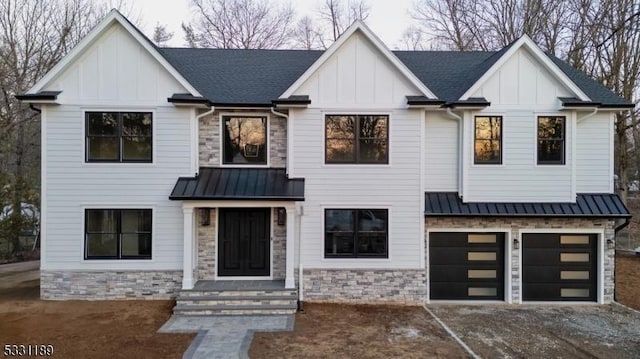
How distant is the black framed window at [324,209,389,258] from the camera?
10148 mm

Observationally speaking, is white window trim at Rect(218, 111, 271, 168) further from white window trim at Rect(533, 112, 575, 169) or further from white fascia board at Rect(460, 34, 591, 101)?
white window trim at Rect(533, 112, 575, 169)

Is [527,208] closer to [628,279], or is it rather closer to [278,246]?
[628,279]

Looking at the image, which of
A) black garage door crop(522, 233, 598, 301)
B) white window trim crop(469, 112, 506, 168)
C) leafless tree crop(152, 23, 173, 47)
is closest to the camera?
white window trim crop(469, 112, 506, 168)

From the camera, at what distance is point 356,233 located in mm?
10164

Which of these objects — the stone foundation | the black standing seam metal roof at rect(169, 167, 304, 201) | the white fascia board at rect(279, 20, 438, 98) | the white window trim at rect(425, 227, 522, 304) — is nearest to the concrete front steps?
the stone foundation

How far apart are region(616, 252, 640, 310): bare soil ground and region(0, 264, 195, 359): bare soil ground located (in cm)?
1187

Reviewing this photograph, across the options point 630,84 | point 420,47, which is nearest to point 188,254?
point 630,84

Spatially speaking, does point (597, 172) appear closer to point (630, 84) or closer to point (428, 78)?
point (428, 78)

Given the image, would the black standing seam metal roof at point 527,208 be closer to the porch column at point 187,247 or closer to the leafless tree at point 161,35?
the porch column at point 187,247

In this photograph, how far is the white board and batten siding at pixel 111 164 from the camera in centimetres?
984

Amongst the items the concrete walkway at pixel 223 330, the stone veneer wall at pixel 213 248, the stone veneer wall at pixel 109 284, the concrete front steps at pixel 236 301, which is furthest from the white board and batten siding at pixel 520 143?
the stone veneer wall at pixel 109 284

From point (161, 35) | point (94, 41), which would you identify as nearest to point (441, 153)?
point (94, 41)

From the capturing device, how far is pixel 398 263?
10.1 m

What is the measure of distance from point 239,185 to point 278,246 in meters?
2.05
